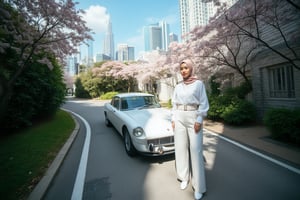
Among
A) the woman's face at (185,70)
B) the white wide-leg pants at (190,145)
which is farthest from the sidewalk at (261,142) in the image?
the woman's face at (185,70)

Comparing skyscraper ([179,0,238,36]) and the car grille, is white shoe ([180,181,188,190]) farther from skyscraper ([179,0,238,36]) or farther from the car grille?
skyscraper ([179,0,238,36])

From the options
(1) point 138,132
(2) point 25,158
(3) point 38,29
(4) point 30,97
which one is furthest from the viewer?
(4) point 30,97

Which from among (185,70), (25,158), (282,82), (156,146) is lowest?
(25,158)

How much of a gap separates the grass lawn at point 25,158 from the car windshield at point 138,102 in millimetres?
2319

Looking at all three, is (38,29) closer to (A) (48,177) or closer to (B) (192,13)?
(A) (48,177)

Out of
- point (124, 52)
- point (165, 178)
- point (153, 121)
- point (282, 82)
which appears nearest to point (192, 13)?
point (282, 82)

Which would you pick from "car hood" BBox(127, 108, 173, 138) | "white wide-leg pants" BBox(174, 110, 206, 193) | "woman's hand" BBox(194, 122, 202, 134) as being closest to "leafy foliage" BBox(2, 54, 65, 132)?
"car hood" BBox(127, 108, 173, 138)

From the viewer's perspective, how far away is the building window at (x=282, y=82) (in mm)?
6527

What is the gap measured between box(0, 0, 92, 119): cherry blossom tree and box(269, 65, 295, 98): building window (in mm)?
7698

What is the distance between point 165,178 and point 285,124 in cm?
378

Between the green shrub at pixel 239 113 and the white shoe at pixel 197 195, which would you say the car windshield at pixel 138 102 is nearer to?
the white shoe at pixel 197 195

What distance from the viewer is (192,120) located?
8.69 feet

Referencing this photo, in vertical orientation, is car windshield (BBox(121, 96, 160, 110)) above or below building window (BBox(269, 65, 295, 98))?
below

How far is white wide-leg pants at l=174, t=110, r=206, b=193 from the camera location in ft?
8.66
